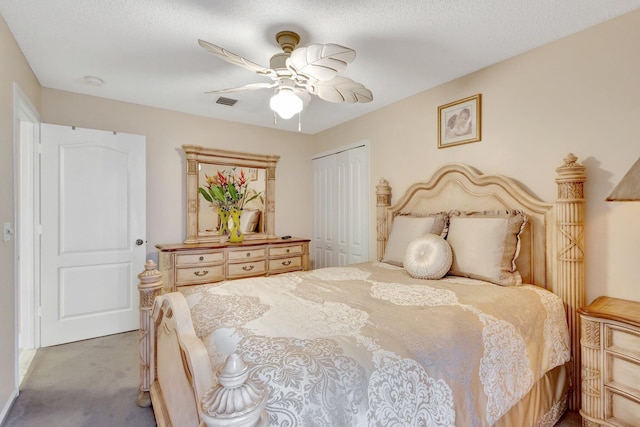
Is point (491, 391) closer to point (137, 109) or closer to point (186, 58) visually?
point (186, 58)

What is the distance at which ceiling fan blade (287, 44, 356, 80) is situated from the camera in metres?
1.56

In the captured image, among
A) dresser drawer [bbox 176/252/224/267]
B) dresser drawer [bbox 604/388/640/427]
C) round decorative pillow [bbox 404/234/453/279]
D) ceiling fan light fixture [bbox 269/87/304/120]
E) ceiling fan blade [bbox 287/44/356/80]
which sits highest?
ceiling fan blade [bbox 287/44/356/80]

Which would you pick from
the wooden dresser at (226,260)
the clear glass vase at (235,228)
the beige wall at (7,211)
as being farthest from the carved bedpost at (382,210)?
the beige wall at (7,211)

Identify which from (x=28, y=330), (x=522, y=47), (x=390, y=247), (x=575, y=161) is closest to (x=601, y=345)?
(x=575, y=161)

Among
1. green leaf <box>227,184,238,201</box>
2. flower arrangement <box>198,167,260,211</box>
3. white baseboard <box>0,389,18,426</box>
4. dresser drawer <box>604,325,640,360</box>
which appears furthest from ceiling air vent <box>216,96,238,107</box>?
dresser drawer <box>604,325,640,360</box>

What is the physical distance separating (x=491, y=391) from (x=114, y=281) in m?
3.32

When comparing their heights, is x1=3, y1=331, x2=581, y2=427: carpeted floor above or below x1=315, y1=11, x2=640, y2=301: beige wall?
below

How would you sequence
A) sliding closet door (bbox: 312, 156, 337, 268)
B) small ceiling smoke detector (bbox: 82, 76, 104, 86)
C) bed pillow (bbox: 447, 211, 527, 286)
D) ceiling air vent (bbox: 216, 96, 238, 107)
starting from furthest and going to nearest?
sliding closet door (bbox: 312, 156, 337, 268)
ceiling air vent (bbox: 216, 96, 238, 107)
small ceiling smoke detector (bbox: 82, 76, 104, 86)
bed pillow (bbox: 447, 211, 527, 286)

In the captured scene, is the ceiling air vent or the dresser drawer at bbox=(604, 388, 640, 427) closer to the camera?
the dresser drawer at bbox=(604, 388, 640, 427)

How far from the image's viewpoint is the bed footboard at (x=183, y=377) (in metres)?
0.69

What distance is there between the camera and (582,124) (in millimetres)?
2018

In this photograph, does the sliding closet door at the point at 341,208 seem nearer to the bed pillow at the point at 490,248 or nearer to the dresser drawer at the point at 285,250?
the dresser drawer at the point at 285,250

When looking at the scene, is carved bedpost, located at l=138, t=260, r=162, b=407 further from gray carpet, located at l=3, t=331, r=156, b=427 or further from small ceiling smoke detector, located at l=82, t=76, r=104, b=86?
small ceiling smoke detector, located at l=82, t=76, r=104, b=86

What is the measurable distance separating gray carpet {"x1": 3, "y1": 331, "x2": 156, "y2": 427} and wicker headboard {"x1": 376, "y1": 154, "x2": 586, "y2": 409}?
261 cm
